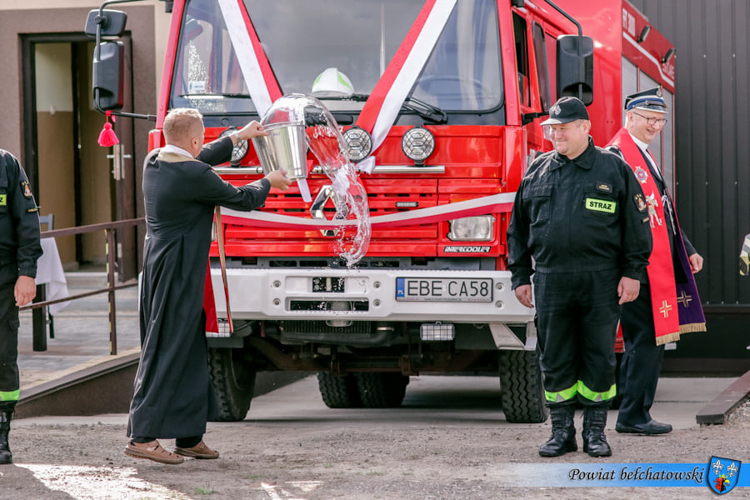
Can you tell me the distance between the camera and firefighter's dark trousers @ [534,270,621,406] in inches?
212

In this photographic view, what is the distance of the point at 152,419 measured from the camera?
5.22m

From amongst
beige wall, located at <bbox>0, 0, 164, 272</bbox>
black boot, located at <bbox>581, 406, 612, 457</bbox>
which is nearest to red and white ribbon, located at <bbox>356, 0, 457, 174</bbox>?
black boot, located at <bbox>581, 406, 612, 457</bbox>

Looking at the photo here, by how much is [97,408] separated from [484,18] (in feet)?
13.9

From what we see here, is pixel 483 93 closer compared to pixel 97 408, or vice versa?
pixel 483 93

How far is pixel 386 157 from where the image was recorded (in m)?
6.46

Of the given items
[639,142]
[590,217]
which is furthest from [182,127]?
[639,142]

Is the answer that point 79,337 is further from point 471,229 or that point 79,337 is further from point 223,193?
point 223,193

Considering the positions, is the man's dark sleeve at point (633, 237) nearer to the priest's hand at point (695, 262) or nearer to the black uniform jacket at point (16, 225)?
the priest's hand at point (695, 262)

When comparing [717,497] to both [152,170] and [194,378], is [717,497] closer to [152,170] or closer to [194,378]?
[194,378]

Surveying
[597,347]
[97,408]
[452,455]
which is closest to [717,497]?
[597,347]

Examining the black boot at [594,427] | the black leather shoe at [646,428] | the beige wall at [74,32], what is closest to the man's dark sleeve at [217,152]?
the black boot at [594,427]

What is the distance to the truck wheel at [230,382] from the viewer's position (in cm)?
709

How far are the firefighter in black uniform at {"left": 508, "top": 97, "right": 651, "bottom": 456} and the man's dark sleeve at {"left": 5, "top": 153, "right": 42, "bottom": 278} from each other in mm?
2551

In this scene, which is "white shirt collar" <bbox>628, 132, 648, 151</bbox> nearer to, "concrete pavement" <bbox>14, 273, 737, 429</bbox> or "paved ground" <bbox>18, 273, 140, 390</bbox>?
"concrete pavement" <bbox>14, 273, 737, 429</bbox>
